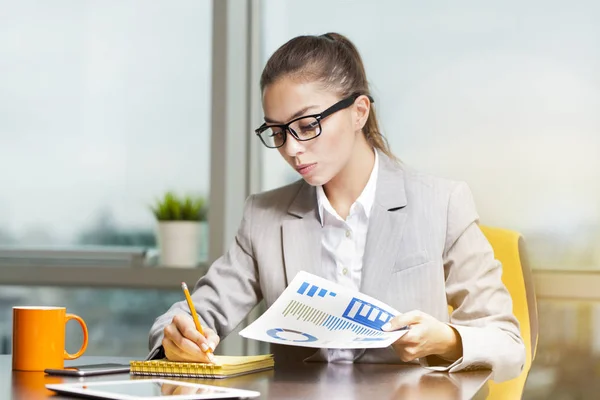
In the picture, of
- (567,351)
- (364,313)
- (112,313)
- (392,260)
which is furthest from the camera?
(112,313)

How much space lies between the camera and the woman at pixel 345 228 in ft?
5.59

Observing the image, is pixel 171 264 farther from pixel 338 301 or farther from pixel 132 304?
pixel 338 301

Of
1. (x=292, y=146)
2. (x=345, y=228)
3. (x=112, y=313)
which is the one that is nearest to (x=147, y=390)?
(x=292, y=146)

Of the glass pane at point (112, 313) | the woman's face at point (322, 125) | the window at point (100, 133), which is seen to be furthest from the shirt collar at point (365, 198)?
the glass pane at point (112, 313)

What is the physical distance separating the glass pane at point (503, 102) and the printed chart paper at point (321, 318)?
1734mm

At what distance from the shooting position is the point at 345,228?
1856 millimetres

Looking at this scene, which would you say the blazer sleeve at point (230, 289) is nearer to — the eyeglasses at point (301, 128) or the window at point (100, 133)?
the eyeglasses at point (301, 128)

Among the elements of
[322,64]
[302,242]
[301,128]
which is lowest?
[302,242]

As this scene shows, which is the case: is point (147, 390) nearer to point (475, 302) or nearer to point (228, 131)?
point (475, 302)

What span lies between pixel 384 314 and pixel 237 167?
200 centimetres

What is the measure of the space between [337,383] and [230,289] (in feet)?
2.07

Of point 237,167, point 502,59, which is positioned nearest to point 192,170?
point 237,167

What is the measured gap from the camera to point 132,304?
350 cm

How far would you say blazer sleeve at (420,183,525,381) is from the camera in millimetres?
1480
